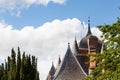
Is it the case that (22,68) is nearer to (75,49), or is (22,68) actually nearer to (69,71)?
(69,71)

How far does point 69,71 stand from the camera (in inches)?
2055

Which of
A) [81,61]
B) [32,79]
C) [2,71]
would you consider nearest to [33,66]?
[32,79]

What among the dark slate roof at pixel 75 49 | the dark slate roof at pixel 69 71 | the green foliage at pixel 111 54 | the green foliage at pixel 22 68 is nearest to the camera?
the green foliage at pixel 111 54

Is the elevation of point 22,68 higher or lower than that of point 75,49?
lower

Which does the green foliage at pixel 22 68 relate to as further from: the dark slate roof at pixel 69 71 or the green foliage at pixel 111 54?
the dark slate roof at pixel 69 71

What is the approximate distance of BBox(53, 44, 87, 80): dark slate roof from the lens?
5184cm

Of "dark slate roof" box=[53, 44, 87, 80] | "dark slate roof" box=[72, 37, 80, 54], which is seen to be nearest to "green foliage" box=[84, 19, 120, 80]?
"dark slate roof" box=[53, 44, 87, 80]

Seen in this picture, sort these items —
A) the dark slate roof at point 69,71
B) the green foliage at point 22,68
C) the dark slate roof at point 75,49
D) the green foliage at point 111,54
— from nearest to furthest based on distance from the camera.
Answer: the green foliage at point 111,54
the green foliage at point 22,68
the dark slate roof at point 69,71
the dark slate roof at point 75,49

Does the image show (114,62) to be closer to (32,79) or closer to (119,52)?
(119,52)

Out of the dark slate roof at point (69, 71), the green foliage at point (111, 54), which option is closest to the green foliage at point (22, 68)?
the green foliage at point (111, 54)

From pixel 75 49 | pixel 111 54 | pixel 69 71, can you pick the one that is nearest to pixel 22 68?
pixel 111 54

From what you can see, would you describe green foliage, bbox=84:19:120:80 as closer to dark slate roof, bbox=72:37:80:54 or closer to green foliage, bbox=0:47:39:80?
green foliage, bbox=0:47:39:80

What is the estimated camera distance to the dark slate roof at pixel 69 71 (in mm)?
51844

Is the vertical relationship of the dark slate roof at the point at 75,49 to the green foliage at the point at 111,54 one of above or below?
above
